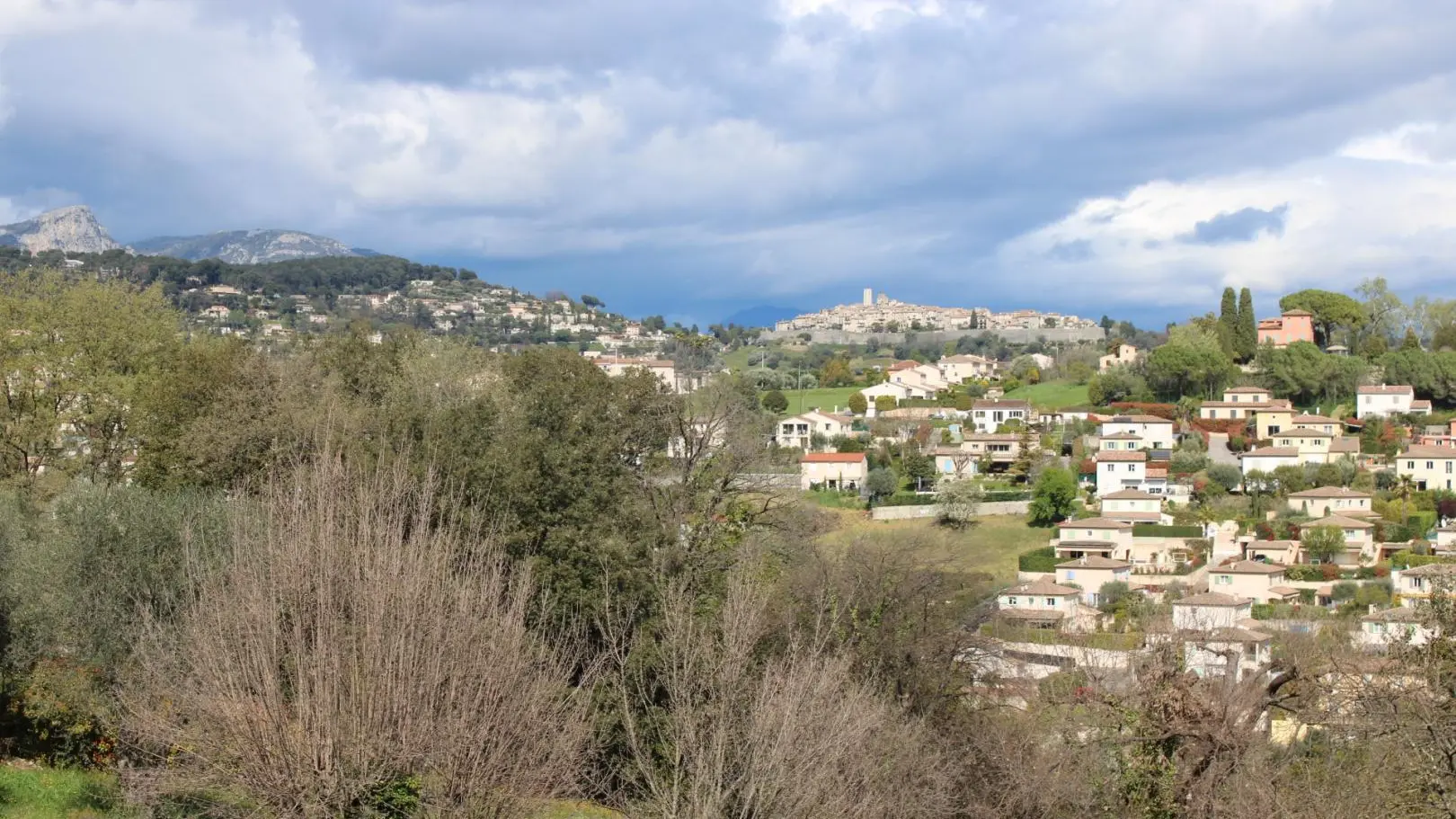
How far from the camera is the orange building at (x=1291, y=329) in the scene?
87062 mm

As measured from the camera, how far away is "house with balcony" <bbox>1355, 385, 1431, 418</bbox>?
6881 centimetres

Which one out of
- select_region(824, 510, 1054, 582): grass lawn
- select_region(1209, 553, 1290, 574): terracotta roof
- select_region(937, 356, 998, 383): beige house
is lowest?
select_region(1209, 553, 1290, 574): terracotta roof

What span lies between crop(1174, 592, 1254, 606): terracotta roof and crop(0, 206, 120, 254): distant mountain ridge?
6022 inches

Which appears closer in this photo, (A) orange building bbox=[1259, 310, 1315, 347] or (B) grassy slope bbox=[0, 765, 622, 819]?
(B) grassy slope bbox=[0, 765, 622, 819]

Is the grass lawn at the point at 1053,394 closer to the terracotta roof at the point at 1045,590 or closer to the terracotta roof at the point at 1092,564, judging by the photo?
the terracotta roof at the point at 1092,564

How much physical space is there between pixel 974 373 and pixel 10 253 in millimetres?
72883

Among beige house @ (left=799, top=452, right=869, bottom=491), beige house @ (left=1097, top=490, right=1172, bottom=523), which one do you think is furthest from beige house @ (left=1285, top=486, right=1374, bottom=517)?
beige house @ (left=799, top=452, right=869, bottom=491)

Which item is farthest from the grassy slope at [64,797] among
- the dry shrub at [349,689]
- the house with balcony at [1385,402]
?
the house with balcony at [1385,402]

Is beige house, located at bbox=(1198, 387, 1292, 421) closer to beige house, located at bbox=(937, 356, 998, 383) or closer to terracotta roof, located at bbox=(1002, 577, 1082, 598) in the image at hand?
terracotta roof, located at bbox=(1002, 577, 1082, 598)

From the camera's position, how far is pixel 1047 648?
110 feet

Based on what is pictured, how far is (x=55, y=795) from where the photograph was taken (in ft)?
42.7

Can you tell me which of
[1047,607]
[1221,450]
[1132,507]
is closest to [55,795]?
[1047,607]

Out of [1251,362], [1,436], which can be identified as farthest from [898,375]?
[1,436]

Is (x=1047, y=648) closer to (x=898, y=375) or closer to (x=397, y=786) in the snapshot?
(x=397, y=786)
